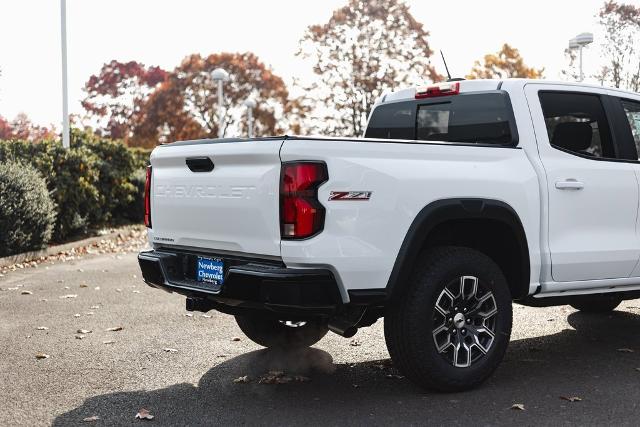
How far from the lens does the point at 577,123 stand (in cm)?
564

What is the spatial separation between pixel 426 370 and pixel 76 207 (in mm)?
11179

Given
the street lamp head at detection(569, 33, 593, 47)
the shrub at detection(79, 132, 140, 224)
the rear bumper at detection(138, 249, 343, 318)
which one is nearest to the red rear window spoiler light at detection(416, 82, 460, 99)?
the rear bumper at detection(138, 249, 343, 318)

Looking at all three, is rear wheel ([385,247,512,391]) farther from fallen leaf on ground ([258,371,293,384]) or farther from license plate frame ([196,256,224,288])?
license plate frame ([196,256,224,288])

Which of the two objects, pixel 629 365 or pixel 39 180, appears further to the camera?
pixel 39 180

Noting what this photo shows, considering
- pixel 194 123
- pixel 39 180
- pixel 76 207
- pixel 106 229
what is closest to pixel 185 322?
pixel 39 180

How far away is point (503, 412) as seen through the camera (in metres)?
4.56

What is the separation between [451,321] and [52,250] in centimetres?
956

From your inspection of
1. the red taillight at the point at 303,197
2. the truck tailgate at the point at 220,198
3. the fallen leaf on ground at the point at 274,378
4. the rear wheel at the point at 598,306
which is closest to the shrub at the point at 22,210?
the truck tailgate at the point at 220,198

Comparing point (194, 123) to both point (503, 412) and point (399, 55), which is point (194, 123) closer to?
point (399, 55)

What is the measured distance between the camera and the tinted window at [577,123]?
18.0 feet

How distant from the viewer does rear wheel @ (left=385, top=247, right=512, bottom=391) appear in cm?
465

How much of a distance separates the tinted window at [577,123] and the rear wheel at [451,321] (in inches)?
45.0

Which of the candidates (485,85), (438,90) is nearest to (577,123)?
(485,85)

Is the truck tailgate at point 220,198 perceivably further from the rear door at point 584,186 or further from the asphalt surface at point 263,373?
the rear door at point 584,186
